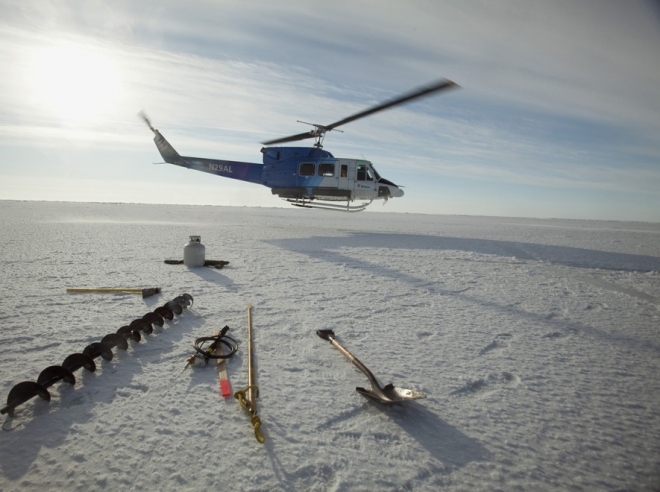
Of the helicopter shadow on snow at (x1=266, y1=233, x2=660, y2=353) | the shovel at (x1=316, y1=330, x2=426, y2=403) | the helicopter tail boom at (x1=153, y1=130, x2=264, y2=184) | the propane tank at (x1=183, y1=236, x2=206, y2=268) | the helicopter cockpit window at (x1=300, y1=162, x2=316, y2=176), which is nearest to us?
the shovel at (x1=316, y1=330, x2=426, y2=403)

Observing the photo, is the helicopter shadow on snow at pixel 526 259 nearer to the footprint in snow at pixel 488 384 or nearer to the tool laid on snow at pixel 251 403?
the footprint in snow at pixel 488 384

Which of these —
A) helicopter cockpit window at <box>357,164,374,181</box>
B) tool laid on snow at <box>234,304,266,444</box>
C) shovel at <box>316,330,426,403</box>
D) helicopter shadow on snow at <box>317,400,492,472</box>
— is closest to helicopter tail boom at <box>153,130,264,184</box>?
helicopter cockpit window at <box>357,164,374,181</box>

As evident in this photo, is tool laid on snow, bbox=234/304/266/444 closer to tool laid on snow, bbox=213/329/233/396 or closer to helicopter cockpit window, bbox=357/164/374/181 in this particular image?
tool laid on snow, bbox=213/329/233/396

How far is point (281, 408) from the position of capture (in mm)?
2633

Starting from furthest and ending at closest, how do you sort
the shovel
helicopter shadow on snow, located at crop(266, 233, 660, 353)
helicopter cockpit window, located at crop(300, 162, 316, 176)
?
helicopter cockpit window, located at crop(300, 162, 316, 176) → helicopter shadow on snow, located at crop(266, 233, 660, 353) → the shovel

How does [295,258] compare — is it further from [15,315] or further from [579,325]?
[579,325]

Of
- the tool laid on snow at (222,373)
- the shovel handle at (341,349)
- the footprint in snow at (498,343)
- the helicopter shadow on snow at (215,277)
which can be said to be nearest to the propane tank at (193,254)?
the helicopter shadow on snow at (215,277)

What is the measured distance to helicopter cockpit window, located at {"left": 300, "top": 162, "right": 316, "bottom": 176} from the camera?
53.1ft

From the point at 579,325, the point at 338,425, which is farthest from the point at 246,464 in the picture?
the point at 579,325

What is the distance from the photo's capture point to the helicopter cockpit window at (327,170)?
633 inches

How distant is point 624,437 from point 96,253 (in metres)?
11.0

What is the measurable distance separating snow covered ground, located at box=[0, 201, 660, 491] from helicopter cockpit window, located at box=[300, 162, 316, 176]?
1069 cm

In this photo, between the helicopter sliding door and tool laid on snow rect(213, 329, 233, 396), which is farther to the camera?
the helicopter sliding door

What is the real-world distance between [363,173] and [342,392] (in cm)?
1442
